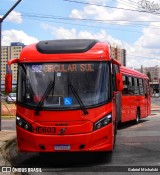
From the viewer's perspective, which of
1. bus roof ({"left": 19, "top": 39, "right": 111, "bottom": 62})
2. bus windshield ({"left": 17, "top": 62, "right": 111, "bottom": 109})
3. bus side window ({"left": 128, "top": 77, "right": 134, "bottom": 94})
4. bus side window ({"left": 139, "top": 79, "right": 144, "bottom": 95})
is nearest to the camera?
bus windshield ({"left": 17, "top": 62, "right": 111, "bottom": 109})

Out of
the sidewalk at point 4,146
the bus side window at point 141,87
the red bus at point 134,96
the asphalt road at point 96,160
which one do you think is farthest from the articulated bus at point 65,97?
the bus side window at point 141,87

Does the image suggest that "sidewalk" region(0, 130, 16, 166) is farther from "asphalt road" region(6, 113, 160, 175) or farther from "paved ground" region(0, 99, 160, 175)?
"asphalt road" region(6, 113, 160, 175)

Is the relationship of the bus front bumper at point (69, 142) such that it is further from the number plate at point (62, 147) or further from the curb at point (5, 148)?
the curb at point (5, 148)

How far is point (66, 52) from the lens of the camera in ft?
33.0

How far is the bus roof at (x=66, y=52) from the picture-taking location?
9.98 meters

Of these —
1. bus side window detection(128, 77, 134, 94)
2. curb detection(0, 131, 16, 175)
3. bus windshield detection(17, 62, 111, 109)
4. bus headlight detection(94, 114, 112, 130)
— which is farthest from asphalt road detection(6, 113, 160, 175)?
bus side window detection(128, 77, 134, 94)

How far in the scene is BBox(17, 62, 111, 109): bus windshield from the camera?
9.65 metres

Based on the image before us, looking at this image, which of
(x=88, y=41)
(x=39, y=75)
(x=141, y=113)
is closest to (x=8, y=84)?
(x=39, y=75)

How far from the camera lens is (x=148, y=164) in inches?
371

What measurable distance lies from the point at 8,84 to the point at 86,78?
198cm

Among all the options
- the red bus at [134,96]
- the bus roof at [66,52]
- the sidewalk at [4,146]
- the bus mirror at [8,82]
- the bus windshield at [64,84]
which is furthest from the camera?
the red bus at [134,96]

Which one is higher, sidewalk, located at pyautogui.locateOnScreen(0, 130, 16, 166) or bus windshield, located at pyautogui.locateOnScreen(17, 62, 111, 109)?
bus windshield, located at pyautogui.locateOnScreen(17, 62, 111, 109)

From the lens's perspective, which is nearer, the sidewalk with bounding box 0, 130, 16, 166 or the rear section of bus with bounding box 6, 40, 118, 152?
the rear section of bus with bounding box 6, 40, 118, 152

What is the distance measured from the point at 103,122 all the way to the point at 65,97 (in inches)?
42.5
